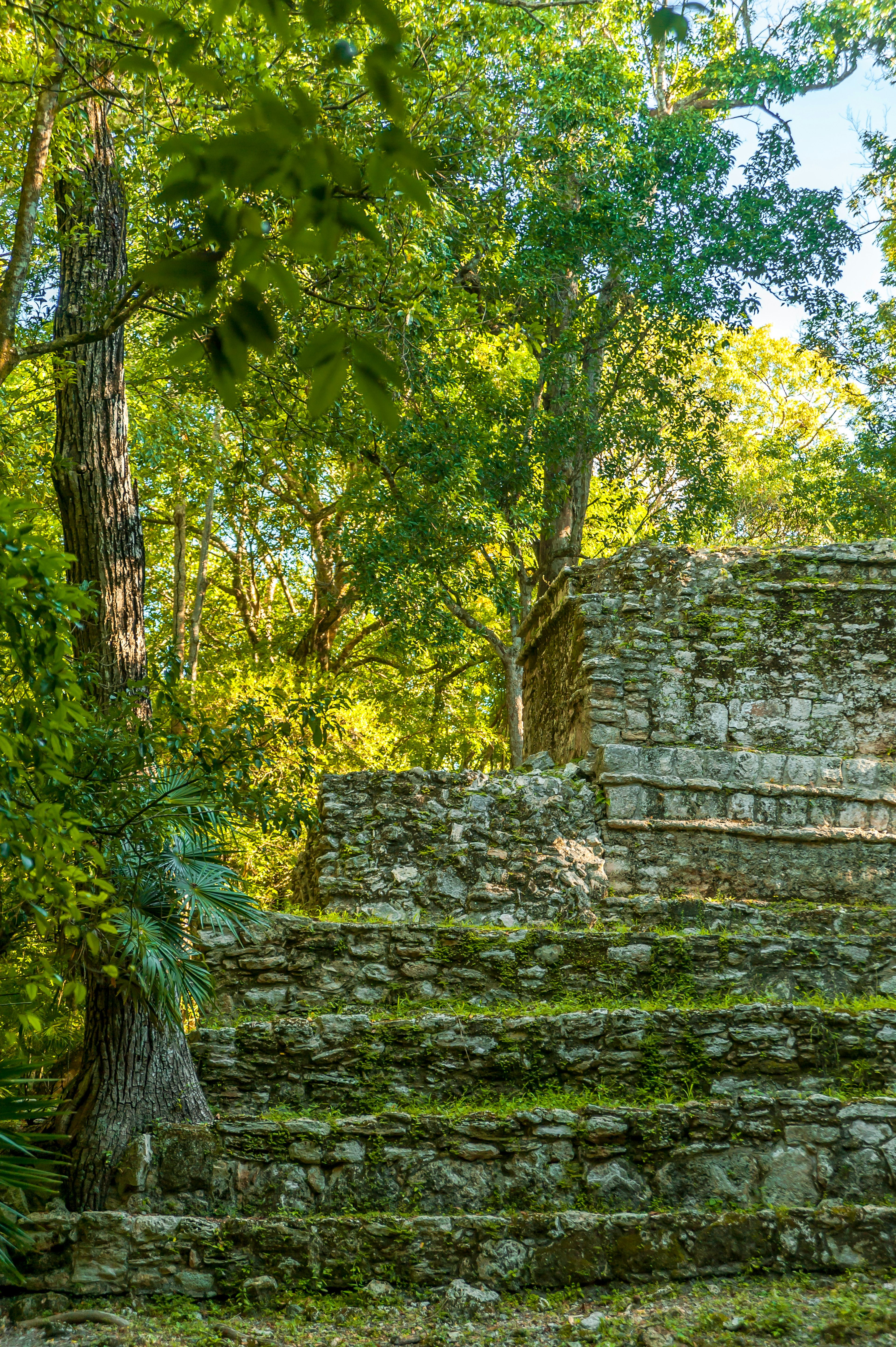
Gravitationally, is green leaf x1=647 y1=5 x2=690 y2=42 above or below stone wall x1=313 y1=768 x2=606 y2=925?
above

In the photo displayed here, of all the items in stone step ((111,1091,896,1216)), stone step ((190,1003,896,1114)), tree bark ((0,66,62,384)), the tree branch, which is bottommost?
stone step ((111,1091,896,1216))

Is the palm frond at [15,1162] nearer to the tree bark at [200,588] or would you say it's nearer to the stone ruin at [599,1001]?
the stone ruin at [599,1001]

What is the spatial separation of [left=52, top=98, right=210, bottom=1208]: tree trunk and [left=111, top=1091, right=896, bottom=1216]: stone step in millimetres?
222

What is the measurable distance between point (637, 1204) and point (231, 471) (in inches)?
263

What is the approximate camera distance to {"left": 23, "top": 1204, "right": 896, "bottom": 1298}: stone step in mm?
Answer: 4227

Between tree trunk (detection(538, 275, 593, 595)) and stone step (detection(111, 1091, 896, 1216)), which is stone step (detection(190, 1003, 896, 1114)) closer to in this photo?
stone step (detection(111, 1091, 896, 1216))

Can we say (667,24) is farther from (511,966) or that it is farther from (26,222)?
(511,966)

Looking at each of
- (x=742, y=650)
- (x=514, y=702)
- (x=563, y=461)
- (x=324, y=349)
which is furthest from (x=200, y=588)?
(x=324, y=349)

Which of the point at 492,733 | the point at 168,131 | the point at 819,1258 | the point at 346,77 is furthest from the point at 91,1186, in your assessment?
the point at 492,733

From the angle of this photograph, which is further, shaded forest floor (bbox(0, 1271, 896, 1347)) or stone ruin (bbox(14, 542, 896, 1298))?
stone ruin (bbox(14, 542, 896, 1298))

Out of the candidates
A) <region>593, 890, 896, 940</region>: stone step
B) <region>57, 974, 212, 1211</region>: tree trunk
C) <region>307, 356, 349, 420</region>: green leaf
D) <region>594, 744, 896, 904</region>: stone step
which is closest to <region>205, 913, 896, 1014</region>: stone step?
<region>593, 890, 896, 940</region>: stone step

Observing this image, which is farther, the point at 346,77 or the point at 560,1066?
the point at 346,77

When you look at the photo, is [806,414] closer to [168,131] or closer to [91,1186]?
[168,131]

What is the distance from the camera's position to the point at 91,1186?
4648 mm
